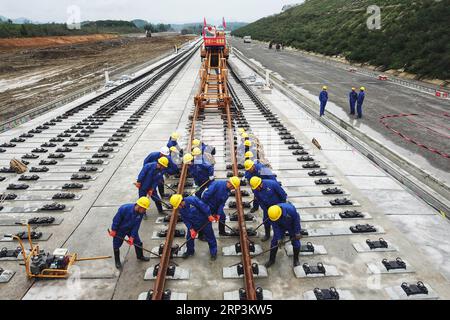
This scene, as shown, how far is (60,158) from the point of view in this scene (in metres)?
9.88

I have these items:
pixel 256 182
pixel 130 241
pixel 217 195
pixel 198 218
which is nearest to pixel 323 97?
pixel 256 182

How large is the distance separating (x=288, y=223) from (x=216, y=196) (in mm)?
1430

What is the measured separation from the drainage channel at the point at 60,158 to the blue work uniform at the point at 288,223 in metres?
4.39

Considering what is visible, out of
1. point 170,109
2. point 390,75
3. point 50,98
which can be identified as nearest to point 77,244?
point 170,109

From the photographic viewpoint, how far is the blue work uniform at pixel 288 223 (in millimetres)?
5297

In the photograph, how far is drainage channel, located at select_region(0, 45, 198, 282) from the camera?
23.2 feet

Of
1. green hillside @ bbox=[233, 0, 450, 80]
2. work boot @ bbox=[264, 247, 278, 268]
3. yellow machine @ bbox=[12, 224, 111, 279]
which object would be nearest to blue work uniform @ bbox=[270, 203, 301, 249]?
work boot @ bbox=[264, 247, 278, 268]

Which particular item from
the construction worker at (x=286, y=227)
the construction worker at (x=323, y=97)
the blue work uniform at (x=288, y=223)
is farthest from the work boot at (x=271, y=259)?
the construction worker at (x=323, y=97)

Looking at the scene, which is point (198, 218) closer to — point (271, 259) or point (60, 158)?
point (271, 259)

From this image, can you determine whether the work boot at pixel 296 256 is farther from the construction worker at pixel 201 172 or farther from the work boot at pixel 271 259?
the construction worker at pixel 201 172

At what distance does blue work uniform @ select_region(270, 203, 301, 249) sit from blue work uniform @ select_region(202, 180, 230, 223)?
1137 mm

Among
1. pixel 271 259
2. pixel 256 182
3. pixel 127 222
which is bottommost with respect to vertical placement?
pixel 271 259

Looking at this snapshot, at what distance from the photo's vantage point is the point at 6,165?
9.49 m
